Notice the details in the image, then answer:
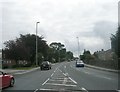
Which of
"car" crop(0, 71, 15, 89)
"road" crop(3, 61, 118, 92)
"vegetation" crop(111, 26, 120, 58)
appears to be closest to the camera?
"road" crop(3, 61, 118, 92)

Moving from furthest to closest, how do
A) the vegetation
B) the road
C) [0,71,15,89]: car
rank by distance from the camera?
1. the vegetation
2. [0,71,15,89]: car
3. the road

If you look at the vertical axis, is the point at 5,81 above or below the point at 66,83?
above

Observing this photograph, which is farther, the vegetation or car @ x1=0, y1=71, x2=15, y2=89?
the vegetation

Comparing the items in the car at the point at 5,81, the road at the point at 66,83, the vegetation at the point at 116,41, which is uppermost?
the vegetation at the point at 116,41

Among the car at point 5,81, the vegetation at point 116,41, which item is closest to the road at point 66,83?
the car at point 5,81

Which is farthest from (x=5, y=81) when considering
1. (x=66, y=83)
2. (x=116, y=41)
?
(x=116, y=41)

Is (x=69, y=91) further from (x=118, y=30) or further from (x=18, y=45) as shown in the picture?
(x=18, y=45)

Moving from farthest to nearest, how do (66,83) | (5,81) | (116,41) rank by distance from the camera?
(116,41) < (66,83) < (5,81)

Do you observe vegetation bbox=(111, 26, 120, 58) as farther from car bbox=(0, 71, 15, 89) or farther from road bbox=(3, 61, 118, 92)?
car bbox=(0, 71, 15, 89)

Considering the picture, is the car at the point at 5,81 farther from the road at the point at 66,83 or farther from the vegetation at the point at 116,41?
the vegetation at the point at 116,41

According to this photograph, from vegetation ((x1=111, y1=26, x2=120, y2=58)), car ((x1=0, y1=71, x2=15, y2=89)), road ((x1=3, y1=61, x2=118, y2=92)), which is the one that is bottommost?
road ((x1=3, y1=61, x2=118, y2=92))

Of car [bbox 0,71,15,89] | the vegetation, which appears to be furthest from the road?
the vegetation

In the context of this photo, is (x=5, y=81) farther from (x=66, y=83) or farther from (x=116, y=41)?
(x=116, y=41)

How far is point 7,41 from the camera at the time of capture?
63531 millimetres
